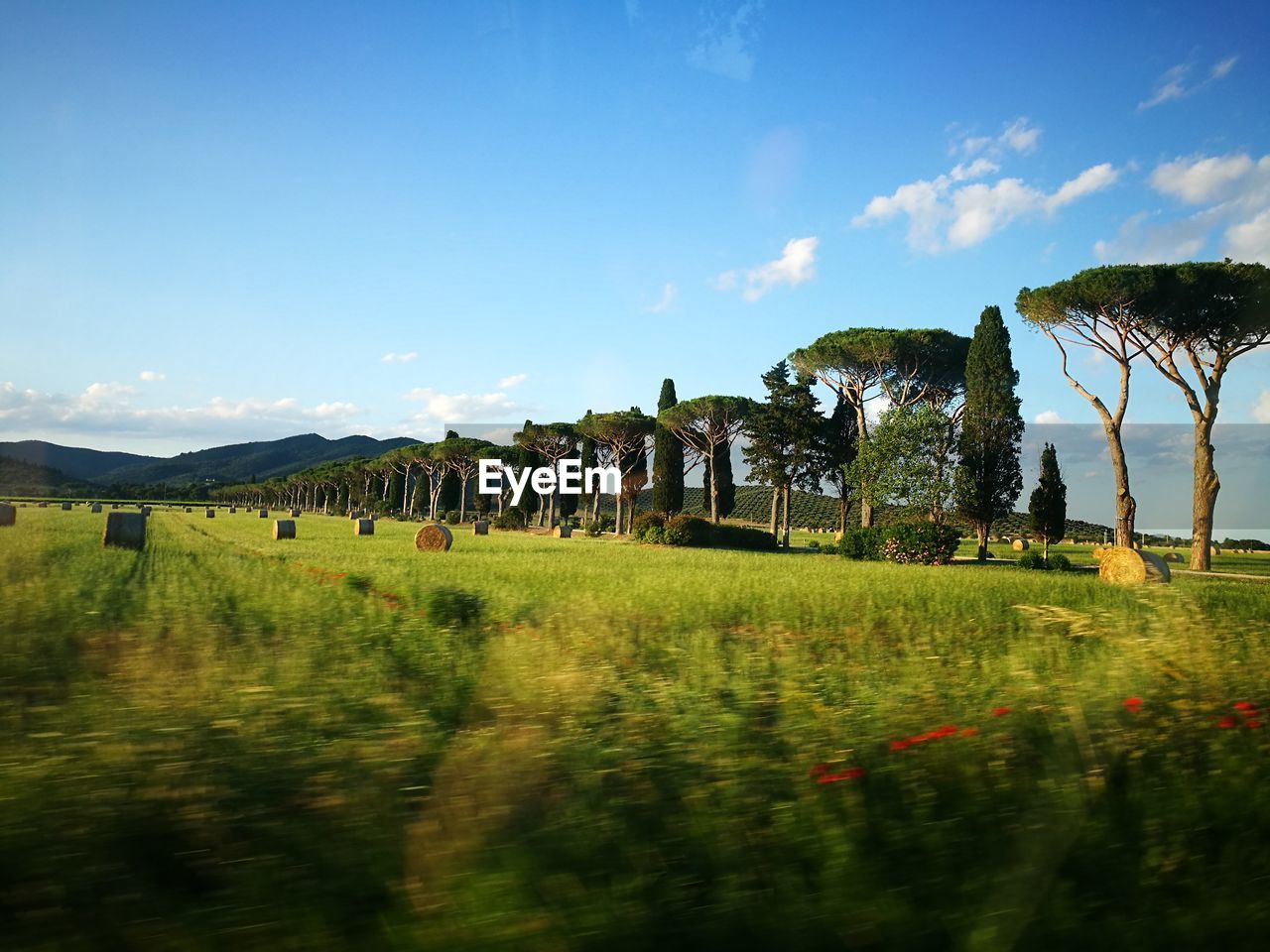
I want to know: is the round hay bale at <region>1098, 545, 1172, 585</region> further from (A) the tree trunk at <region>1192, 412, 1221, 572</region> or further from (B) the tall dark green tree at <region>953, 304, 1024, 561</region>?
(B) the tall dark green tree at <region>953, 304, 1024, 561</region>

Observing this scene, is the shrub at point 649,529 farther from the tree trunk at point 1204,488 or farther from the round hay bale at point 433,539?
the tree trunk at point 1204,488

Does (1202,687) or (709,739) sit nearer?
(709,739)

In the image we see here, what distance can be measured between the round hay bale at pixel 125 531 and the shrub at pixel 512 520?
39.3 m

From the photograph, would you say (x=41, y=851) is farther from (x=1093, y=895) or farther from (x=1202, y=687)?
(x=1202, y=687)

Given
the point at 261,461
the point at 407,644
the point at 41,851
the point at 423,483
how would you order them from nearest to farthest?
the point at 41,851 < the point at 407,644 < the point at 423,483 < the point at 261,461

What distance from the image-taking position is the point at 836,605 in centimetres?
1232

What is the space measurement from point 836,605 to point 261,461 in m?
205

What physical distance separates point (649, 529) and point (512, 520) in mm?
24812

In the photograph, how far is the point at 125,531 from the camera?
69.5 feet

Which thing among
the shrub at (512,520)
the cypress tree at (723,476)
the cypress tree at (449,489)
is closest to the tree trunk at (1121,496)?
the cypress tree at (723,476)

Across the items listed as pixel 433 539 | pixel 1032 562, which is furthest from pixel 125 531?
pixel 1032 562

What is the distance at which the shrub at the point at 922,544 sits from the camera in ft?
94.6

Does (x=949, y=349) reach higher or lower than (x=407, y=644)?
higher

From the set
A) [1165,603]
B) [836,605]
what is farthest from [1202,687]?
[836,605]
